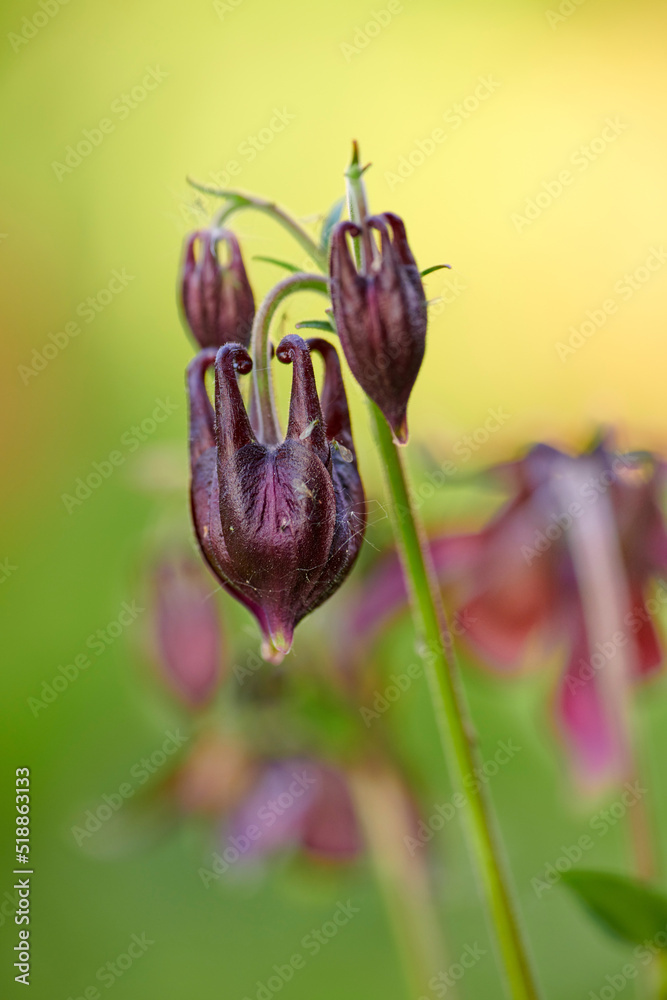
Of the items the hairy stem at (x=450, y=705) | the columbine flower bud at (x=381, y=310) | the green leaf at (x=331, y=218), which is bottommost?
the hairy stem at (x=450, y=705)

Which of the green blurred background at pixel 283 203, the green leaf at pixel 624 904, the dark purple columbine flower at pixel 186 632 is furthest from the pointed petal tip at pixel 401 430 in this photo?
the green blurred background at pixel 283 203

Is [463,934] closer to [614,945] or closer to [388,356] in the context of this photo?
[614,945]

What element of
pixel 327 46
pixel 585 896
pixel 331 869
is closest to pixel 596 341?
pixel 327 46

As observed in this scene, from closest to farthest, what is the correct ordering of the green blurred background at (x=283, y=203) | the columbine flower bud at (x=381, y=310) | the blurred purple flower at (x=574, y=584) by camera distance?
the columbine flower bud at (x=381, y=310), the blurred purple flower at (x=574, y=584), the green blurred background at (x=283, y=203)

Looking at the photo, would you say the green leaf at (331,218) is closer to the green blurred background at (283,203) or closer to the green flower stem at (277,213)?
the green flower stem at (277,213)

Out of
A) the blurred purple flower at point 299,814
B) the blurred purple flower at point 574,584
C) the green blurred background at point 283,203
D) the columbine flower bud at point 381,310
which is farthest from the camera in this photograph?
the green blurred background at point 283,203

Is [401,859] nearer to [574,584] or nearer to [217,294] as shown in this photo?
[574,584]

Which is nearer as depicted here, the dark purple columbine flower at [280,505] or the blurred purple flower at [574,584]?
the dark purple columbine flower at [280,505]

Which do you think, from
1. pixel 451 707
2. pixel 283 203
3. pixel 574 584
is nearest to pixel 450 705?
pixel 451 707
